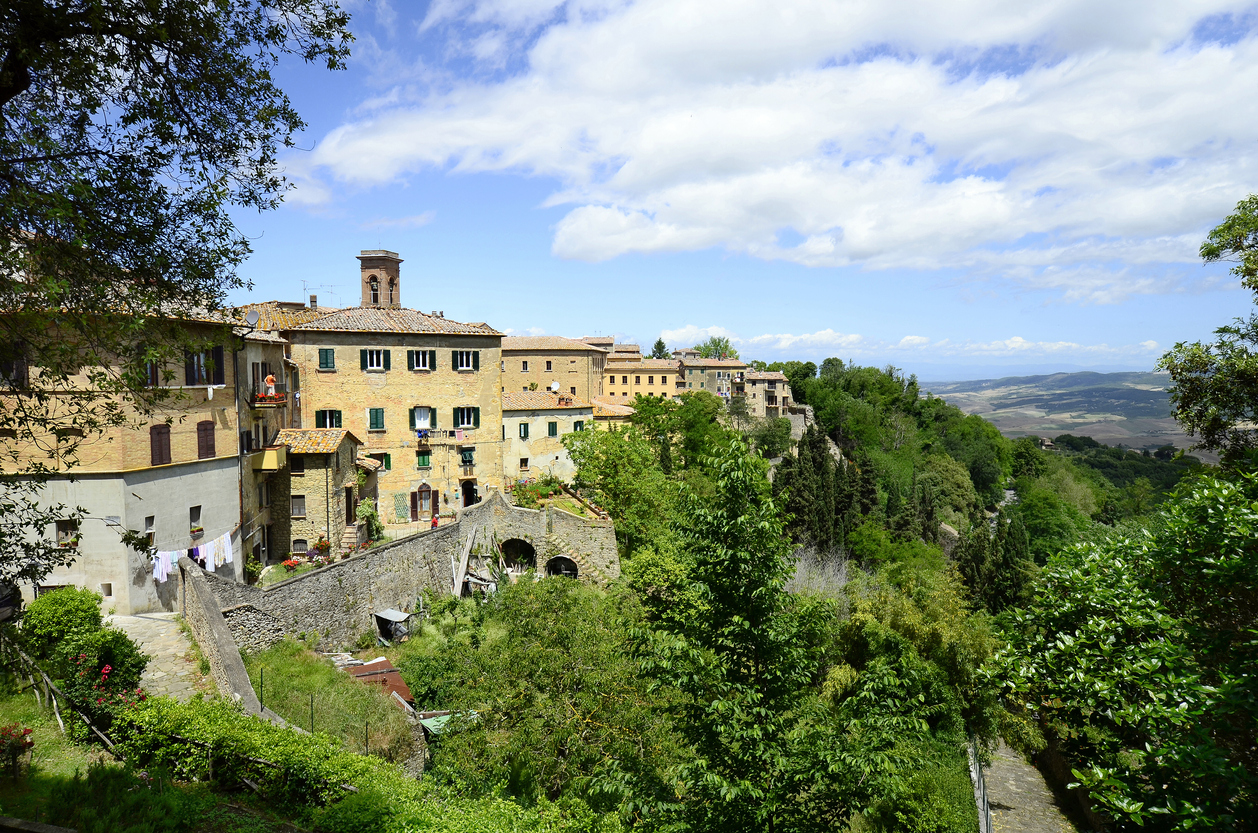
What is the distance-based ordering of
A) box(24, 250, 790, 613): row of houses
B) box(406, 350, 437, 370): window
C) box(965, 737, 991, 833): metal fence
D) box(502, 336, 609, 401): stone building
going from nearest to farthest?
box(24, 250, 790, 613): row of houses, box(965, 737, 991, 833): metal fence, box(406, 350, 437, 370): window, box(502, 336, 609, 401): stone building

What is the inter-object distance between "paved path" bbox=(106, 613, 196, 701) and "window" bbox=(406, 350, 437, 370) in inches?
716

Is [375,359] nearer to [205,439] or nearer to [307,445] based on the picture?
[307,445]

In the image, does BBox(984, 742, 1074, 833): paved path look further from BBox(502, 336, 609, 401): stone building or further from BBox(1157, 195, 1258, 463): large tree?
BBox(502, 336, 609, 401): stone building

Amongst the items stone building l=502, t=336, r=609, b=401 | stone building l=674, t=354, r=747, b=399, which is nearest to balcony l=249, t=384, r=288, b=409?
stone building l=502, t=336, r=609, b=401

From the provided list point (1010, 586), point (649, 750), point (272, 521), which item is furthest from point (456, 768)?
point (1010, 586)

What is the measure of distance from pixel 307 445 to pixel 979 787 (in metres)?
28.1

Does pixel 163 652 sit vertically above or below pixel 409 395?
below

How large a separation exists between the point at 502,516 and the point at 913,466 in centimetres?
7291

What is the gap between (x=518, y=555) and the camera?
34.0 metres

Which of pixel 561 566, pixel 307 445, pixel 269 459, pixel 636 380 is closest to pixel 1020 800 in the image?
pixel 561 566

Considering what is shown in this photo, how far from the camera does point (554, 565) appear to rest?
34719mm

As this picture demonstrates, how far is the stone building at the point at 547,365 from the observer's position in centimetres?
6906

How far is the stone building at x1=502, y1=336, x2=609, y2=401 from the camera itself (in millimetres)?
69062

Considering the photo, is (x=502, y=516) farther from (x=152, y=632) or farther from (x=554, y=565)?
(x=152, y=632)
